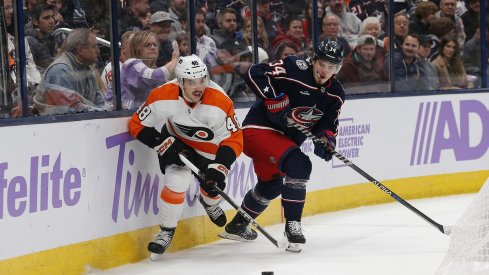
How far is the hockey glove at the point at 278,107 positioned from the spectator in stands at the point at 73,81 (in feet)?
3.09

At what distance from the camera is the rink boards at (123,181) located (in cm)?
539

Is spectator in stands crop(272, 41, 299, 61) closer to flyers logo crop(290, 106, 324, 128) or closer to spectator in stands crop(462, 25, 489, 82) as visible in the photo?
flyers logo crop(290, 106, 324, 128)

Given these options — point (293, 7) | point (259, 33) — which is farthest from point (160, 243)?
point (293, 7)

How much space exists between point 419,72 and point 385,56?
0.40m

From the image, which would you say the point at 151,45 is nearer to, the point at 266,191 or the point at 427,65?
the point at 266,191

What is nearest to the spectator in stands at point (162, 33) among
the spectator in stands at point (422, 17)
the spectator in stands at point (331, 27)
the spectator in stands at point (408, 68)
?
the spectator in stands at point (331, 27)

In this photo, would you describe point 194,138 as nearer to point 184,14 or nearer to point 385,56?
point 184,14

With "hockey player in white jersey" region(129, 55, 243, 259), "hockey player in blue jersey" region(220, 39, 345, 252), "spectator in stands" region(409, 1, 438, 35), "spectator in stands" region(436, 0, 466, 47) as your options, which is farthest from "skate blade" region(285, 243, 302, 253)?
"spectator in stands" region(436, 0, 466, 47)

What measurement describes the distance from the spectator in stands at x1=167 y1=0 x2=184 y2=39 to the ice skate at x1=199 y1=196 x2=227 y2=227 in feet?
3.57

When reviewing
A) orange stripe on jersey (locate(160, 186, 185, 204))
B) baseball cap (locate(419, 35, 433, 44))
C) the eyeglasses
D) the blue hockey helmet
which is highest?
the eyeglasses

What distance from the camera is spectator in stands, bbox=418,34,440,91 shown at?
9.44 meters

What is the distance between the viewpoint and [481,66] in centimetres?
980

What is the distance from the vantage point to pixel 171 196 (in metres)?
6.29

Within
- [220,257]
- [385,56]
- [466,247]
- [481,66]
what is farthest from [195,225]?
[481,66]
